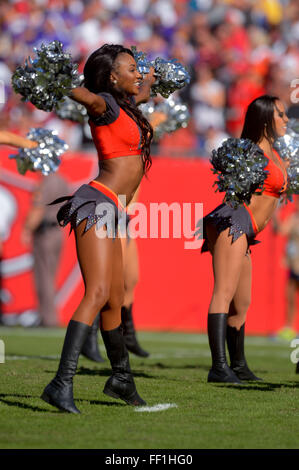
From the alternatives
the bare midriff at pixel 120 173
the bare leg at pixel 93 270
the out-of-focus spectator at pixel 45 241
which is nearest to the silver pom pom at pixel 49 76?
the bare midriff at pixel 120 173

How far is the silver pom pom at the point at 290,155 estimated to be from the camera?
20.1 ft

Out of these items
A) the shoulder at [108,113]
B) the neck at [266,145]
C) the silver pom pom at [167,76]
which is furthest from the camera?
the neck at [266,145]

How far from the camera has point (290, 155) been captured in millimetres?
6230

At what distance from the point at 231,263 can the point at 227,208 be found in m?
0.40

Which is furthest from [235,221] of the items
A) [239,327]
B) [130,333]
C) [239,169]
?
[130,333]

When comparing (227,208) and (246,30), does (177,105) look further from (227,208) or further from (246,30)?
(246,30)

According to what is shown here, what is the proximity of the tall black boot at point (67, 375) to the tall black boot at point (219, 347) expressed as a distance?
1.56 meters

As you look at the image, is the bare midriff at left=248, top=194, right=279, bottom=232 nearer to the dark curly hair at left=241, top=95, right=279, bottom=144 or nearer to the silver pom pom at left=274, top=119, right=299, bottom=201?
the silver pom pom at left=274, top=119, right=299, bottom=201

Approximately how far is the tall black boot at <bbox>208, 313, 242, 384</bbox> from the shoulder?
1864 millimetres

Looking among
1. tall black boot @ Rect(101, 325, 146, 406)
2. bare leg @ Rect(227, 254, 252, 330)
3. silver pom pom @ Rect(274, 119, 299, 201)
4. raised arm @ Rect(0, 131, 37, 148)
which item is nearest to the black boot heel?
tall black boot @ Rect(101, 325, 146, 406)

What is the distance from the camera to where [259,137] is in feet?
20.0

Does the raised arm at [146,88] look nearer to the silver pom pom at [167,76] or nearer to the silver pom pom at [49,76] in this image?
the silver pom pom at [167,76]

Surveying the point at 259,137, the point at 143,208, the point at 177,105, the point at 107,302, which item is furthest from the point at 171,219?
the point at 107,302

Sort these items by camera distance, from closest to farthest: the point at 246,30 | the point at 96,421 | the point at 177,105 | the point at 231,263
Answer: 1. the point at 96,421
2. the point at 231,263
3. the point at 177,105
4. the point at 246,30
